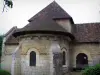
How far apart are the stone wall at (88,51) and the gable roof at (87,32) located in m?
0.61

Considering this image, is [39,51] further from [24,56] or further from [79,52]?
[79,52]

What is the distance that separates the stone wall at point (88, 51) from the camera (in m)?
25.8

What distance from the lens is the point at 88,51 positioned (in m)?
26.1

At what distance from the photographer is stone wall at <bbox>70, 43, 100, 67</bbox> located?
2584cm

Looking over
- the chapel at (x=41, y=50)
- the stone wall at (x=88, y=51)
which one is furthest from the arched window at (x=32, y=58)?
the stone wall at (x=88, y=51)

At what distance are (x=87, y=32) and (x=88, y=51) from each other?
2918mm

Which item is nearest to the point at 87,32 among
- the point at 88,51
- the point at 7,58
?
the point at 88,51

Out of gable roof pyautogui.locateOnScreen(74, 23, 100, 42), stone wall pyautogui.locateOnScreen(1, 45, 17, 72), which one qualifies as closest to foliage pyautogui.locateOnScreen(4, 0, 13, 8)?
gable roof pyautogui.locateOnScreen(74, 23, 100, 42)

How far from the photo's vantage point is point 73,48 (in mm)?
26281

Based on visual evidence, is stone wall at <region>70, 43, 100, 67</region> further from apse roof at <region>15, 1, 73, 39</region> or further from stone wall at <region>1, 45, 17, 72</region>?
stone wall at <region>1, 45, 17, 72</region>

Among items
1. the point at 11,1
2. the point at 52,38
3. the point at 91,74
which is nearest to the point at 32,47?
the point at 52,38

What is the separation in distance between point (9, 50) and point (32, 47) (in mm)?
10301

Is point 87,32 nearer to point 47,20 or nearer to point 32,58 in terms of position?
point 47,20

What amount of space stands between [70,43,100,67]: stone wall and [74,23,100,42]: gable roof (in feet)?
2.01
